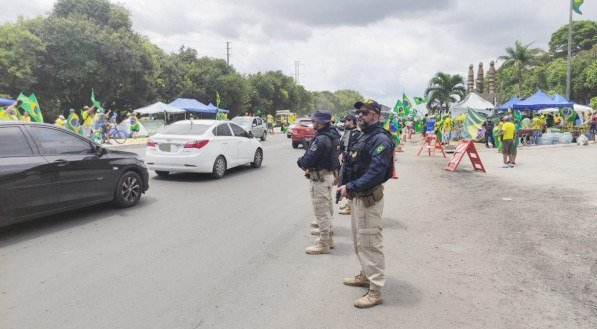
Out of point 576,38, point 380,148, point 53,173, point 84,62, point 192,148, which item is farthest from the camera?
point 576,38

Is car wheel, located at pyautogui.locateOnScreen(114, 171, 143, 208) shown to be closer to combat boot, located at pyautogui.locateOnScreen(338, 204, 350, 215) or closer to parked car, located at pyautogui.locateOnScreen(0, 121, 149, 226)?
parked car, located at pyautogui.locateOnScreen(0, 121, 149, 226)

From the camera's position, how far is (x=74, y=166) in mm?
6320

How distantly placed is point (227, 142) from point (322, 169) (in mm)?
Answer: 6238

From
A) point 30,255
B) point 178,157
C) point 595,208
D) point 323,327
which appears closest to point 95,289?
point 30,255

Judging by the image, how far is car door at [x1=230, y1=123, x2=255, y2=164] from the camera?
12.0 meters

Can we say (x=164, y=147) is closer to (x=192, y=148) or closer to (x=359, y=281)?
(x=192, y=148)

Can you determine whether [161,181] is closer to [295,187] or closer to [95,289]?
[295,187]

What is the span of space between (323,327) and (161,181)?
7677mm

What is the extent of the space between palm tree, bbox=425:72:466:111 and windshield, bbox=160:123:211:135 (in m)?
43.9

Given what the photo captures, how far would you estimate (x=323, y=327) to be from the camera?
3391 millimetres

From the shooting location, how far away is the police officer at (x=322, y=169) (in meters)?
5.34

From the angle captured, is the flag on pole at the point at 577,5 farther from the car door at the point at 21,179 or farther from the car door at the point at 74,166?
the car door at the point at 21,179

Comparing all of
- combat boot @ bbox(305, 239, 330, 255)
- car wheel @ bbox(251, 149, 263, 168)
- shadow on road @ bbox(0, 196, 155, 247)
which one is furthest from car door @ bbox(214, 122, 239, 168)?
combat boot @ bbox(305, 239, 330, 255)

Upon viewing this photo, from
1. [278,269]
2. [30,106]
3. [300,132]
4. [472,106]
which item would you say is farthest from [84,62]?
[278,269]
